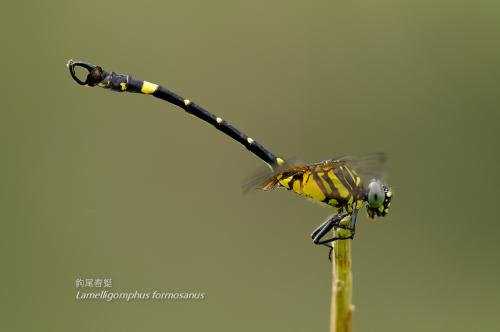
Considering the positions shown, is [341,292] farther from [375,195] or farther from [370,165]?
[370,165]

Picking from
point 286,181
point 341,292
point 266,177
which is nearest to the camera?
point 341,292

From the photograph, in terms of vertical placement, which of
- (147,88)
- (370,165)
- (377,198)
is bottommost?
(377,198)

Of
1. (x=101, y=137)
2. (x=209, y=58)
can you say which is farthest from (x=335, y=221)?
(x=209, y=58)

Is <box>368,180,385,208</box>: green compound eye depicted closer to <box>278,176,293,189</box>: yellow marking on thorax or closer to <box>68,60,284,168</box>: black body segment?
<box>278,176,293,189</box>: yellow marking on thorax

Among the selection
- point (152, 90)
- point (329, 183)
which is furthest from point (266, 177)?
point (152, 90)

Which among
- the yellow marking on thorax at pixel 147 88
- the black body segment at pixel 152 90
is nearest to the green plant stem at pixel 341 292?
the black body segment at pixel 152 90

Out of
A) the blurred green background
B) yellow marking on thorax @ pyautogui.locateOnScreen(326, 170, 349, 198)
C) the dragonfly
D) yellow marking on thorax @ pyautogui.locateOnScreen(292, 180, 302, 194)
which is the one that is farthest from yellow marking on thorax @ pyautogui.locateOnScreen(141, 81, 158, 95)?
the blurred green background

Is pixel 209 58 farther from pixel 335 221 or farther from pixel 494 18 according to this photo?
pixel 335 221
